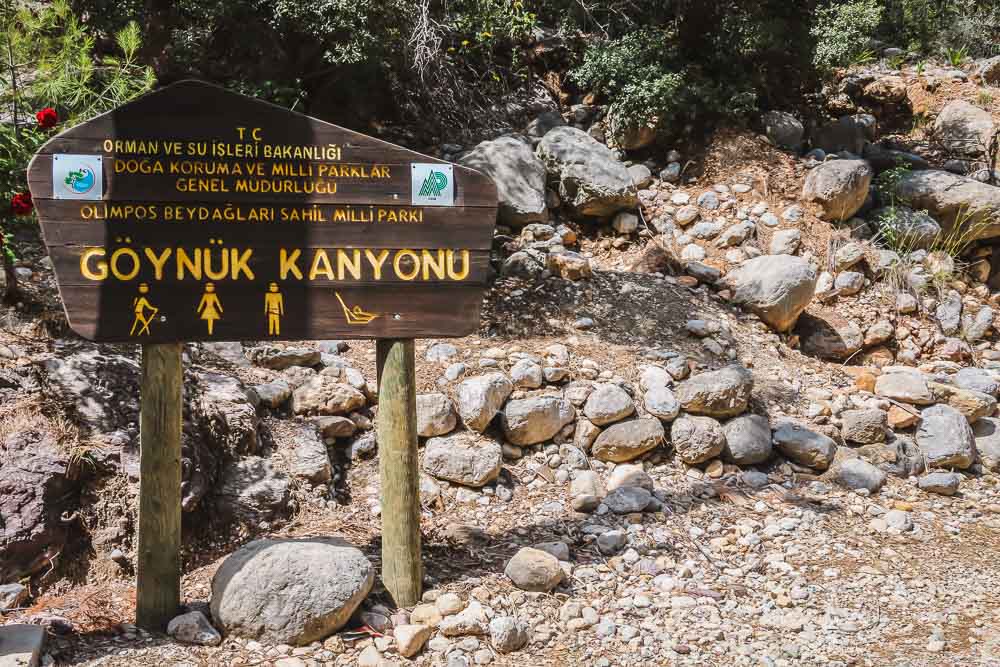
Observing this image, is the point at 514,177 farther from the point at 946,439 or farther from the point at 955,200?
the point at 955,200

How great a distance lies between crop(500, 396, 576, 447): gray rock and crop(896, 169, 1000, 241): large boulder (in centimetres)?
508

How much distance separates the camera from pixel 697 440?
507cm

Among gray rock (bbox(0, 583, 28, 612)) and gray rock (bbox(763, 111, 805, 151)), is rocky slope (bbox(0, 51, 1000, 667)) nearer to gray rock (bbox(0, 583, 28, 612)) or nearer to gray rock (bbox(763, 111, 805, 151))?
gray rock (bbox(0, 583, 28, 612))

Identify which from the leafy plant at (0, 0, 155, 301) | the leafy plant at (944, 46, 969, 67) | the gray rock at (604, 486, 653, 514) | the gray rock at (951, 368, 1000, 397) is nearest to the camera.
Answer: the leafy plant at (0, 0, 155, 301)

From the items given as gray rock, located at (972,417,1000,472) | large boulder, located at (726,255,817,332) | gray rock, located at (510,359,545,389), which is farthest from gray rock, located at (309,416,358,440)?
gray rock, located at (972,417,1000,472)

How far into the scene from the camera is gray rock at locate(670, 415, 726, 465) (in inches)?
199

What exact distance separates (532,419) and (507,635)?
5.97 feet

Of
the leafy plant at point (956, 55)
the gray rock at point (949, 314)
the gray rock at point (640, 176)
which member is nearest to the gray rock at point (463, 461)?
the gray rock at point (640, 176)

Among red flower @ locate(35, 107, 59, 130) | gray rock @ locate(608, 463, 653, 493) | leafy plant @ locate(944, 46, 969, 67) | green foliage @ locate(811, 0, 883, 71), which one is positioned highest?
leafy plant @ locate(944, 46, 969, 67)

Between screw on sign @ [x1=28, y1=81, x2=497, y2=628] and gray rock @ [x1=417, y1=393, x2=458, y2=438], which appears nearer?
screw on sign @ [x1=28, y1=81, x2=497, y2=628]

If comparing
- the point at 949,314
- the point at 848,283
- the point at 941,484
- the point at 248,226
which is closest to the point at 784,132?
the point at 848,283

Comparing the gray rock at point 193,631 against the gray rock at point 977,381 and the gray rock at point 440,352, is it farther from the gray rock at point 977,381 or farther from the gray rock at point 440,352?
the gray rock at point 977,381

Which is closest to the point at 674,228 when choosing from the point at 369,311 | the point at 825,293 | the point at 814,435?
the point at 825,293

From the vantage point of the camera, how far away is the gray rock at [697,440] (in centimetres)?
506
